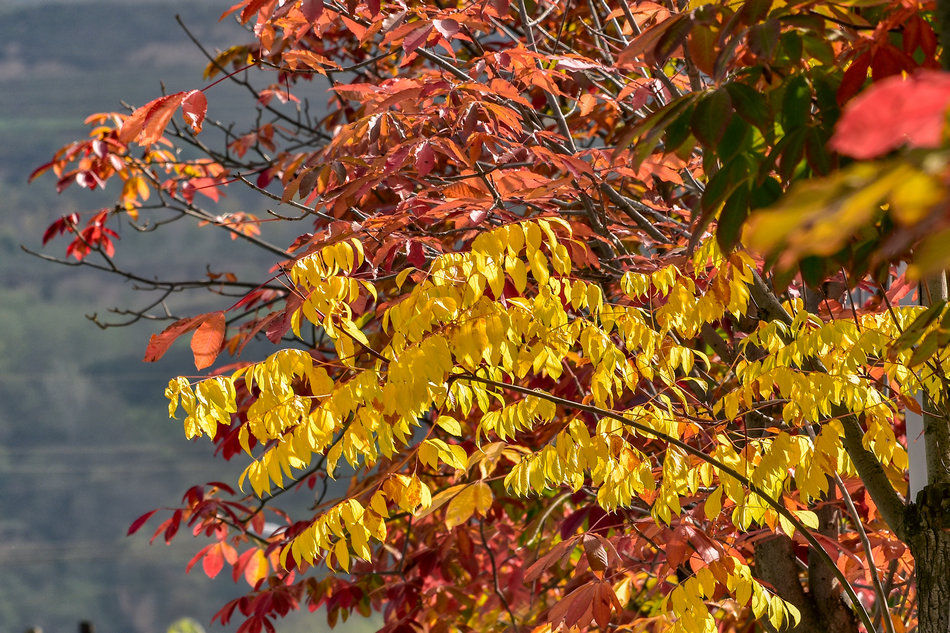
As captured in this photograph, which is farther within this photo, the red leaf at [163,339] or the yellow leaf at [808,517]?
the yellow leaf at [808,517]

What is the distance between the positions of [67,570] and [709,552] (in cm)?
391

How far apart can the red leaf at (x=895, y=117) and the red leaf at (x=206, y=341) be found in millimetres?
1104

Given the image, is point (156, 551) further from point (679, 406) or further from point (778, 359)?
point (778, 359)

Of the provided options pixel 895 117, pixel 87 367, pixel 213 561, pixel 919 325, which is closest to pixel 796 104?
pixel 919 325

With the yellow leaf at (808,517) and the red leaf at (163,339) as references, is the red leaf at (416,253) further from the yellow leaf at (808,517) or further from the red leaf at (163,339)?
the yellow leaf at (808,517)

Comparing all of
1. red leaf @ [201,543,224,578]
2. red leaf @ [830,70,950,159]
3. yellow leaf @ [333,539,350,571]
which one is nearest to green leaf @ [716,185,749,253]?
red leaf @ [830,70,950,159]

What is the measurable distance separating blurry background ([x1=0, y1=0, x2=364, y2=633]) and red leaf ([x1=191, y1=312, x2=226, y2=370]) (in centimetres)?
326

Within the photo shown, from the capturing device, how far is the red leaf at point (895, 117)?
1.34ft

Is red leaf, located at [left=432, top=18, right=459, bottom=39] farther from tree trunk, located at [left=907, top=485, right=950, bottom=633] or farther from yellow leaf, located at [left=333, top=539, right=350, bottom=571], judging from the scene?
tree trunk, located at [left=907, top=485, right=950, bottom=633]

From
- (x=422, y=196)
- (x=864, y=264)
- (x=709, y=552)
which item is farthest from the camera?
(x=422, y=196)

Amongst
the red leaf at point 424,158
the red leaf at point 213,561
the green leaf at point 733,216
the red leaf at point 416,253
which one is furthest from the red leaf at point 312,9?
the red leaf at point 213,561

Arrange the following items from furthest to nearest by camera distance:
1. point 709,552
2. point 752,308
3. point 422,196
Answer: point 752,308
point 422,196
point 709,552

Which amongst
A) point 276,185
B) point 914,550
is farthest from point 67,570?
point 914,550

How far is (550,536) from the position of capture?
8.34 feet
